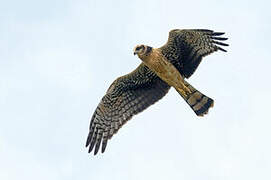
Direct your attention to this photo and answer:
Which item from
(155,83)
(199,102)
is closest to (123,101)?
(155,83)

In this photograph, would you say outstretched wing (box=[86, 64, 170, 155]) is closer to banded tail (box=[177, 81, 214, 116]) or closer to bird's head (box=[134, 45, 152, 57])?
banded tail (box=[177, 81, 214, 116])

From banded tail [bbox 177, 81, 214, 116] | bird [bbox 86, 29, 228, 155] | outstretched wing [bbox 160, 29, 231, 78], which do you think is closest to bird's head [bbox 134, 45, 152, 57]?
bird [bbox 86, 29, 228, 155]

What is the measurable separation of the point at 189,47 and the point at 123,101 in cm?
228

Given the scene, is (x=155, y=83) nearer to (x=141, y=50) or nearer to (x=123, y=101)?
(x=123, y=101)

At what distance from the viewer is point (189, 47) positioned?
65.6 ft

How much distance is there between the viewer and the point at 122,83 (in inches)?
823

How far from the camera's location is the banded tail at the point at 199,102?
66.5 ft

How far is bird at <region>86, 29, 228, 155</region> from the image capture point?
19.8 meters

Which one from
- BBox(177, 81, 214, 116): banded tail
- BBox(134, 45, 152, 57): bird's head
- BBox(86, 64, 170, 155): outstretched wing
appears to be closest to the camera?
A: BBox(134, 45, 152, 57): bird's head

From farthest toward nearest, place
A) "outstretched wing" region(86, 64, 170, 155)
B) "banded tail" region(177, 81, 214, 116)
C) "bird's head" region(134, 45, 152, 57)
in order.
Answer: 1. "outstretched wing" region(86, 64, 170, 155)
2. "banded tail" region(177, 81, 214, 116)
3. "bird's head" region(134, 45, 152, 57)

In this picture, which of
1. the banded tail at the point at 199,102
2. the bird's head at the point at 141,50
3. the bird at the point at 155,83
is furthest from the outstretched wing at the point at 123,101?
the bird's head at the point at 141,50

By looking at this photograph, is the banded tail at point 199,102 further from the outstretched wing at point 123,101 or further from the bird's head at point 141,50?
the bird's head at point 141,50

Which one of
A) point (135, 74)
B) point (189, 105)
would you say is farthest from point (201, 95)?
point (135, 74)

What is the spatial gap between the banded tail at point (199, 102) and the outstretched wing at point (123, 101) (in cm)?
69
